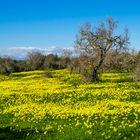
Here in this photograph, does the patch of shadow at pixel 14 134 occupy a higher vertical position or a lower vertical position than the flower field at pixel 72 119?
lower

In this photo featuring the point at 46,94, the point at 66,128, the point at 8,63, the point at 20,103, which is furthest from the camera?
the point at 8,63

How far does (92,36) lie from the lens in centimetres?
6169

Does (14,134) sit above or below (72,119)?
below

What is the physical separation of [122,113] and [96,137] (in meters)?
6.54

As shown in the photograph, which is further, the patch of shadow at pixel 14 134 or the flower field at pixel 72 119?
the patch of shadow at pixel 14 134

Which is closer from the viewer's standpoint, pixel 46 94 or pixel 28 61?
pixel 46 94

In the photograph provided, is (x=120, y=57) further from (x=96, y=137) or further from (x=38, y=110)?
(x=96, y=137)

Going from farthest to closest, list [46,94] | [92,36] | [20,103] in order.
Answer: [92,36]
[46,94]
[20,103]

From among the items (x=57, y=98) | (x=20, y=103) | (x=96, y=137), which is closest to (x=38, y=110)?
(x=20, y=103)

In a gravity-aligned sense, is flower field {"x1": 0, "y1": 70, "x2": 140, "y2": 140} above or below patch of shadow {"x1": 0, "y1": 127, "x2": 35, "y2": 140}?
above

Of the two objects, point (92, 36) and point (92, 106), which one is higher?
point (92, 36)

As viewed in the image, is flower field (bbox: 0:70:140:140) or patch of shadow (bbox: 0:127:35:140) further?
A: patch of shadow (bbox: 0:127:35:140)

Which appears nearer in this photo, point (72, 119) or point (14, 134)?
point (14, 134)

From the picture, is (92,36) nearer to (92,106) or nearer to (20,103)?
(20,103)
